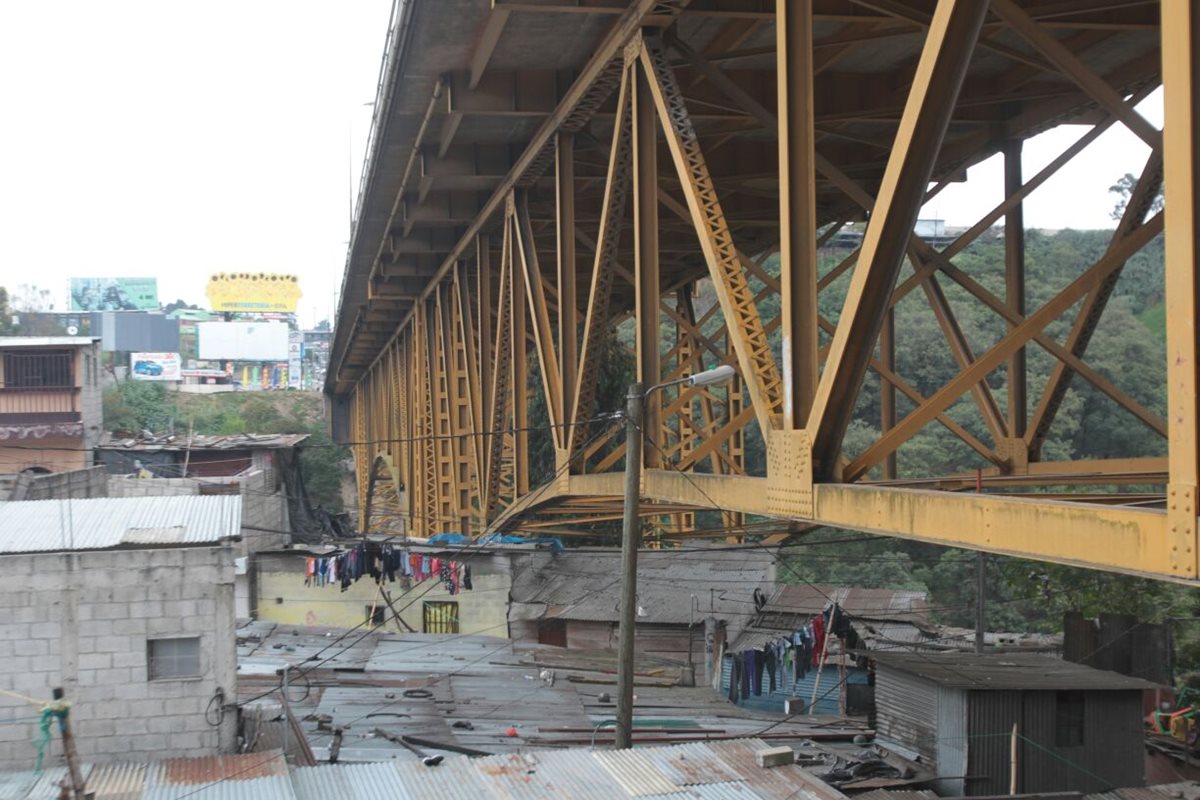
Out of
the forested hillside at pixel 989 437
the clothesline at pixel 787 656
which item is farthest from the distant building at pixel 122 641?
the forested hillside at pixel 989 437

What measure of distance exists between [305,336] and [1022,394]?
617 ft

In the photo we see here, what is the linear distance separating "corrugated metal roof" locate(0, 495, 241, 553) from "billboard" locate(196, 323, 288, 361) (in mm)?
127653

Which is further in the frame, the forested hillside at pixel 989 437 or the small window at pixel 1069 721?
the forested hillside at pixel 989 437

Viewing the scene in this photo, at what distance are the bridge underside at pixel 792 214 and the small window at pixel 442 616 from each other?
670 cm

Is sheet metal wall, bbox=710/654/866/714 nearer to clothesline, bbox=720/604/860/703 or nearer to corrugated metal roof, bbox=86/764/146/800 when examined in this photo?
clothesline, bbox=720/604/860/703

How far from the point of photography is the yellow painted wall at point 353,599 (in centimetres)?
3347

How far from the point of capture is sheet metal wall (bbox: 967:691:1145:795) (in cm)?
1714

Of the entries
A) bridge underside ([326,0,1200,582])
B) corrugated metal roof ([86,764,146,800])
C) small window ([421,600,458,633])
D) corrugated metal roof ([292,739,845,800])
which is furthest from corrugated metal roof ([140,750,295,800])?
small window ([421,600,458,633])

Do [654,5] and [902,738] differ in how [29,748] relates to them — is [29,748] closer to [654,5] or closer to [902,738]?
[654,5]

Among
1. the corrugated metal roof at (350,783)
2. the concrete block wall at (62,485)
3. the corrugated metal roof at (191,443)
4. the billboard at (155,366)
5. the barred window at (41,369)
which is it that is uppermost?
the billboard at (155,366)

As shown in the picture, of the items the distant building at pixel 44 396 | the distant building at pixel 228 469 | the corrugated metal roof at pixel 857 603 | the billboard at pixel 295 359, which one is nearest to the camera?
the corrugated metal roof at pixel 857 603

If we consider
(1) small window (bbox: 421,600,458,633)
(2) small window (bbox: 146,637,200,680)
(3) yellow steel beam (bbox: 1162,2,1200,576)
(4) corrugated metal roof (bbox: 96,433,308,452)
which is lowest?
(1) small window (bbox: 421,600,458,633)

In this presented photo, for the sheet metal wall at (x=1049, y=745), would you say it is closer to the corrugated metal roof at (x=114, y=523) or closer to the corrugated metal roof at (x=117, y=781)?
the corrugated metal roof at (x=114, y=523)

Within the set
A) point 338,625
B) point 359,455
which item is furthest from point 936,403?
point 359,455
